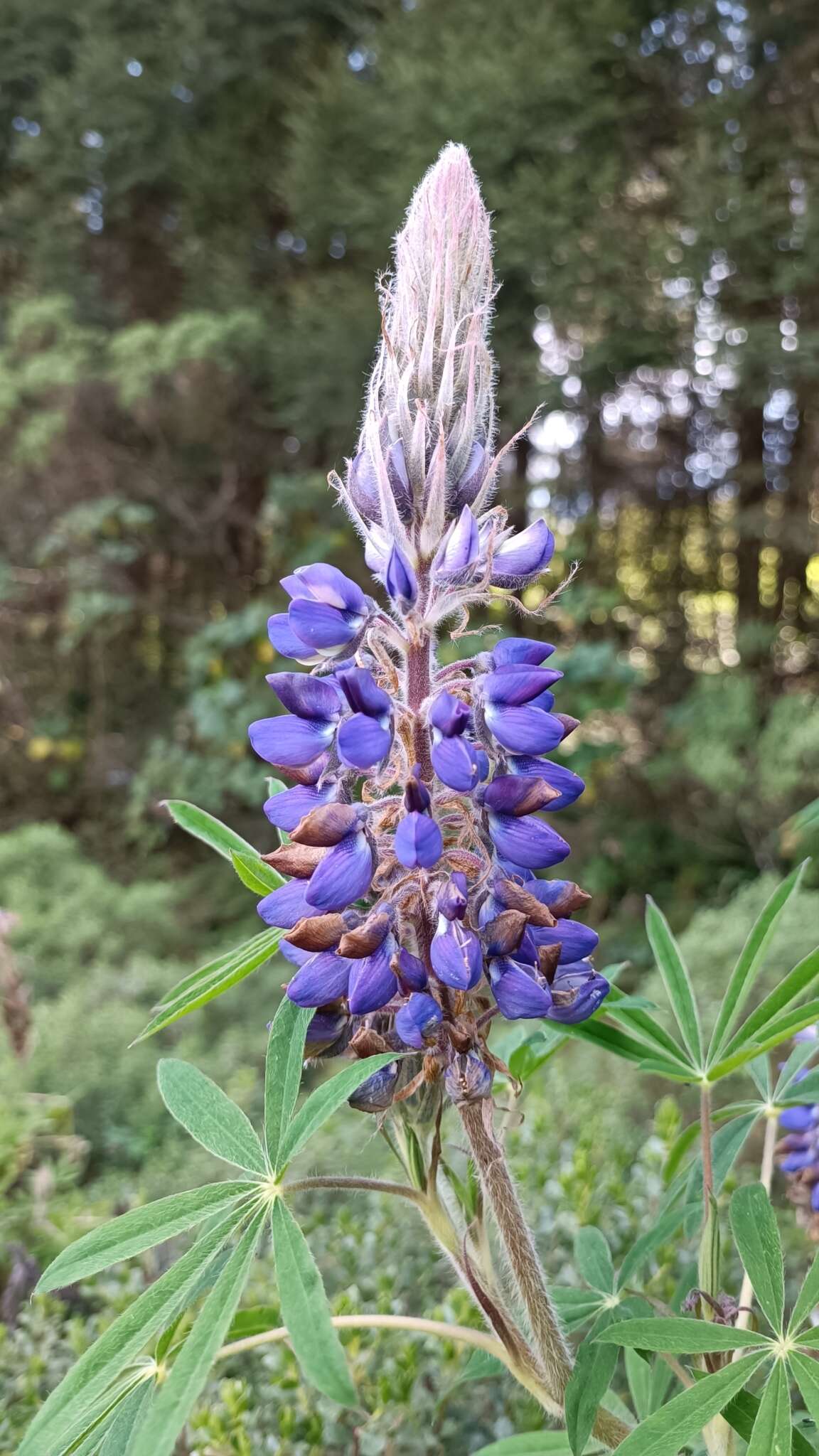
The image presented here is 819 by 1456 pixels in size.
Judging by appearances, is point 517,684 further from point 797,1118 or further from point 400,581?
point 797,1118

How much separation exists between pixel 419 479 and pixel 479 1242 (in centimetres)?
61

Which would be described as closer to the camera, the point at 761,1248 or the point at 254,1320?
the point at 761,1248

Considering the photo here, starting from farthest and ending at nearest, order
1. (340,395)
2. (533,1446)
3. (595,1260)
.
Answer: (340,395)
(595,1260)
(533,1446)

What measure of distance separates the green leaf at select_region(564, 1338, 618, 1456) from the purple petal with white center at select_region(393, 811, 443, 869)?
0.41 m

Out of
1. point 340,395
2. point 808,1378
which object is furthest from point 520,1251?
point 340,395

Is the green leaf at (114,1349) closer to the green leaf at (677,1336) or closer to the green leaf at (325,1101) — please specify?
the green leaf at (325,1101)

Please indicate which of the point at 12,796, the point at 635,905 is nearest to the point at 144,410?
the point at 12,796

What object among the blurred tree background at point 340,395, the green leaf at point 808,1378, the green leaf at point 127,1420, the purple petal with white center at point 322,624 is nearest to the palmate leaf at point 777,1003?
the green leaf at point 808,1378

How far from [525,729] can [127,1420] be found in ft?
1.93

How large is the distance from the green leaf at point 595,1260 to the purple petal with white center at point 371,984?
1.60 ft

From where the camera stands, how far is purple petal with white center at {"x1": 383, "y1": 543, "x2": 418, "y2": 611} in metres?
0.67

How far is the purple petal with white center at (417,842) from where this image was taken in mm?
645

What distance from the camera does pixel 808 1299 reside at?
0.71 m

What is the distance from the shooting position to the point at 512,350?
4422 mm
